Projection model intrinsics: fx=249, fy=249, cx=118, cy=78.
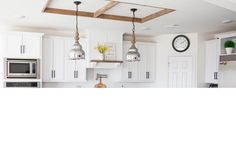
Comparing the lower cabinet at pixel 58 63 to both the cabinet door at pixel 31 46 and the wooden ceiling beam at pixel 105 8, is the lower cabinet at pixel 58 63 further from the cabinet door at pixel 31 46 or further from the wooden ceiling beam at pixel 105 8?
the wooden ceiling beam at pixel 105 8

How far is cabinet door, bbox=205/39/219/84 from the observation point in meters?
5.17

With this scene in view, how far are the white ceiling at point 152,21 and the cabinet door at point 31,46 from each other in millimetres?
234

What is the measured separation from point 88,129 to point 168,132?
98mm

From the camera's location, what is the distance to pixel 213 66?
5262mm

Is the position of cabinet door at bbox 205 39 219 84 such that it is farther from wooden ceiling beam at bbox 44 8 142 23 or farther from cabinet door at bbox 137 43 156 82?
wooden ceiling beam at bbox 44 8 142 23

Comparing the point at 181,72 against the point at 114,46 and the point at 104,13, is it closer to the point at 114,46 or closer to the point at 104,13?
the point at 114,46

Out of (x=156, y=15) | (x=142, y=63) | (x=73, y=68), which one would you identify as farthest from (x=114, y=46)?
(x=156, y=15)

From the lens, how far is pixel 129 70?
5.68 m

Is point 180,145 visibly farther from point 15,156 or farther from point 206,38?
point 206,38

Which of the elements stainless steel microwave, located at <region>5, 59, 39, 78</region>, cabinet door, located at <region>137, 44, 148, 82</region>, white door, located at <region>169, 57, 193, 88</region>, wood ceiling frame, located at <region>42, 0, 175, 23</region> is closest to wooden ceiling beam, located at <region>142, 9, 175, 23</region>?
wood ceiling frame, located at <region>42, 0, 175, 23</region>

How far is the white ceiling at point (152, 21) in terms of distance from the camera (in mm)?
3268

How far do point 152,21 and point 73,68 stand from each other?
189 cm

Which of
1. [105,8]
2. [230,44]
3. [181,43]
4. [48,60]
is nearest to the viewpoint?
[105,8]

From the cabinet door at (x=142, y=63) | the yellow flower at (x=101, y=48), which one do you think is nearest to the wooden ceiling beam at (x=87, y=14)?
the yellow flower at (x=101, y=48)
